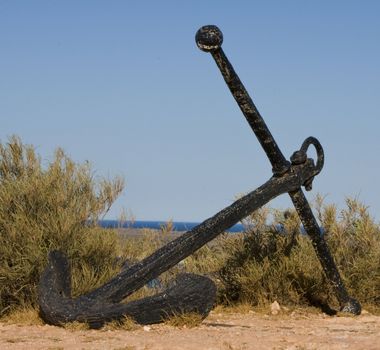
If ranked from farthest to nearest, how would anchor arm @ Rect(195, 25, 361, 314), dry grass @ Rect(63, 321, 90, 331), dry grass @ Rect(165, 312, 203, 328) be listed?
dry grass @ Rect(165, 312, 203, 328), dry grass @ Rect(63, 321, 90, 331), anchor arm @ Rect(195, 25, 361, 314)

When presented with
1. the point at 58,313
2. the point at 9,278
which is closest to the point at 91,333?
the point at 58,313

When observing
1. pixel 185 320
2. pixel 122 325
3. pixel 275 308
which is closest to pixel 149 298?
pixel 122 325

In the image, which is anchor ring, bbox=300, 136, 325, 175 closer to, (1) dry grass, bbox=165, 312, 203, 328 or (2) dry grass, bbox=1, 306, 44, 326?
(1) dry grass, bbox=165, 312, 203, 328

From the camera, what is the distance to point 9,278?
8.66 meters

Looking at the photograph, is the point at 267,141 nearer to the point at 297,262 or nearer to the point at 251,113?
the point at 251,113

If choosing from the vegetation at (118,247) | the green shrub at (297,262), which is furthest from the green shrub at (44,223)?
the green shrub at (297,262)

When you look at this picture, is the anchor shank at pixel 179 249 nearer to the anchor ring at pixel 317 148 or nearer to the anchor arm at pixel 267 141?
the anchor arm at pixel 267 141

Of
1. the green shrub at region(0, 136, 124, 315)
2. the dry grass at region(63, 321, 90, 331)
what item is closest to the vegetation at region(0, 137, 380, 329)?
the green shrub at region(0, 136, 124, 315)

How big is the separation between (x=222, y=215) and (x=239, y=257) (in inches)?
108

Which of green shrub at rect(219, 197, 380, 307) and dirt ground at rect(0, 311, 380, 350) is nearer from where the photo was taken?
dirt ground at rect(0, 311, 380, 350)

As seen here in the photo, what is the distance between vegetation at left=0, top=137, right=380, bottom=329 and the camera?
879 cm

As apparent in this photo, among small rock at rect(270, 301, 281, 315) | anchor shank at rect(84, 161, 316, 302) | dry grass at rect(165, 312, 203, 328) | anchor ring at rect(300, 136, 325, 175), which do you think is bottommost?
dry grass at rect(165, 312, 203, 328)

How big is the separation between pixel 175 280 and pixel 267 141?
1568mm

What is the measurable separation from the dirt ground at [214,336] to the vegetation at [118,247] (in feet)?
3.19
